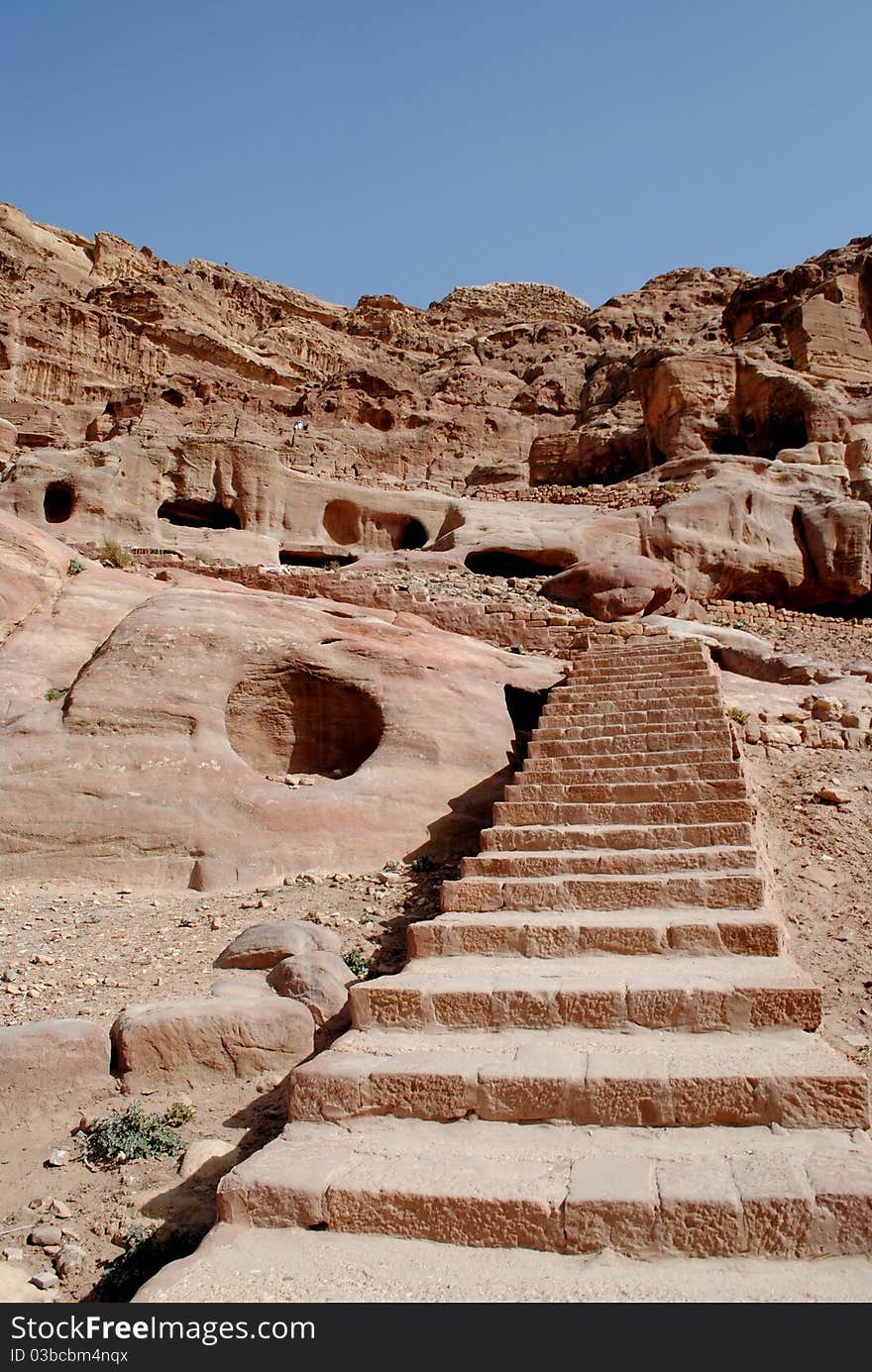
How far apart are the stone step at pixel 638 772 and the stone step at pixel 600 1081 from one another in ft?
9.30

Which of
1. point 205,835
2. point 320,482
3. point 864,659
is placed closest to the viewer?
point 205,835

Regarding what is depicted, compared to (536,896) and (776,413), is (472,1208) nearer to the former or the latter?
(536,896)

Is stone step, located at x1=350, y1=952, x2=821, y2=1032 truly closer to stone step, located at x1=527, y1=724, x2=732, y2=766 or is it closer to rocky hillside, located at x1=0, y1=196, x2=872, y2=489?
stone step, located at x1=527, y1=724, x2=732, y2=766

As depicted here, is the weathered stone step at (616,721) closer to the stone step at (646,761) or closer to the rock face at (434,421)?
the stone step at (646,761)

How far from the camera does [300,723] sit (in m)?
8.88

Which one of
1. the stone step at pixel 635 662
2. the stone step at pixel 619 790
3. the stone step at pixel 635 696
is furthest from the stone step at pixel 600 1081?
the stone step at pixel 635 662

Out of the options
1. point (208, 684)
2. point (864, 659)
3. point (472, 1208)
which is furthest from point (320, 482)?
point (472, 1208)

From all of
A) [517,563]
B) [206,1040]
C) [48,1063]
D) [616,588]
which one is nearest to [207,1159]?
[206,1040]

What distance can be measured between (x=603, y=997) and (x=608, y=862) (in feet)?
5.05

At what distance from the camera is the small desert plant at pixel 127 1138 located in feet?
13.2

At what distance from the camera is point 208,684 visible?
805 centimetres

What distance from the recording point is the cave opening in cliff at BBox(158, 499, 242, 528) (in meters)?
23.0

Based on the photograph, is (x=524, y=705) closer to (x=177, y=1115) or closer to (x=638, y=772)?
(x=638, y=772)

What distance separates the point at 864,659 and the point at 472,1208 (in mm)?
16275
